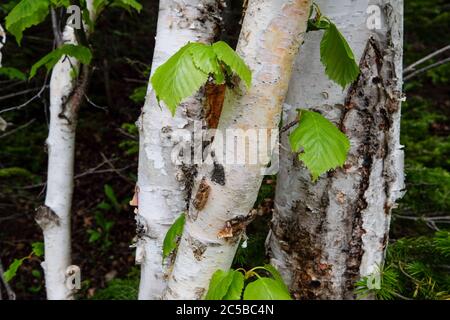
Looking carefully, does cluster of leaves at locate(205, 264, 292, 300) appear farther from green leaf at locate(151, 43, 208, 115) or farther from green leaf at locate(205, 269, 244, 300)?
green leaf at locate(151, 43, 208, 115)

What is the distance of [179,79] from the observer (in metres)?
0.82

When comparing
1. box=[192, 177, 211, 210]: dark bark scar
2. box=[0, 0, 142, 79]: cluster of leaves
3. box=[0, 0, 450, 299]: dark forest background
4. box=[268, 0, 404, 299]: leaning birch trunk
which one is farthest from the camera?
box=[0, 0, 450, 299]: dark forest background

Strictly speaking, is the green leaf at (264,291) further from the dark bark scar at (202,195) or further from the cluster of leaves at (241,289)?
the dark bark scar at (202,195)

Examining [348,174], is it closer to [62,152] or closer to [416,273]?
[416,273]

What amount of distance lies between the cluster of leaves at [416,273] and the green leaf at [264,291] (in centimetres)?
58

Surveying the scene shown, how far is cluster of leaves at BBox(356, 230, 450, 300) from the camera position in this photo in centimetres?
141

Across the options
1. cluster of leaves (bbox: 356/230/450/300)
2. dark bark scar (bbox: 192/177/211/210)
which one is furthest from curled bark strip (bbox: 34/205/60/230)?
cluster of leaves (bbox: 356/230/450/300)

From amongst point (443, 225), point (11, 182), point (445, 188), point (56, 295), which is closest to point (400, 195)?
point (445, 188)

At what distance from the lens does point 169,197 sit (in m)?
1.39

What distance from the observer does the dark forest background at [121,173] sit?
1.85 meters

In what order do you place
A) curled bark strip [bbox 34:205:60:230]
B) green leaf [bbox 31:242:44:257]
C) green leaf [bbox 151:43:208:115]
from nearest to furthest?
green leaf [bbox 151:43:208:115]
curled bark strip [bbox 34:205:60:230]
green leaf [bbox 31:242:44:257]

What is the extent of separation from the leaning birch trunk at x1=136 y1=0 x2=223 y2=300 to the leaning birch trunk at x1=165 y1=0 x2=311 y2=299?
275 mm

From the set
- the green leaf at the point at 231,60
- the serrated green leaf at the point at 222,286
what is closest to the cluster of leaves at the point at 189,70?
the green leaf at the point at 231,60
